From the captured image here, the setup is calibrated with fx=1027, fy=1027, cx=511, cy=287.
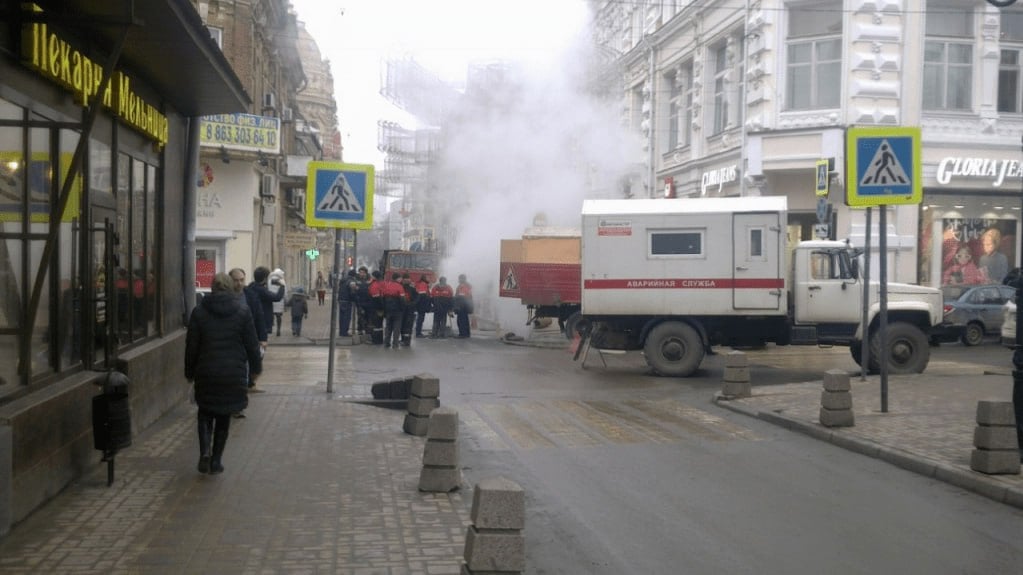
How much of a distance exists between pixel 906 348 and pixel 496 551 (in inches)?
500

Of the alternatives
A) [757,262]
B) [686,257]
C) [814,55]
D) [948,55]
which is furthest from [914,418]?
[948,55]

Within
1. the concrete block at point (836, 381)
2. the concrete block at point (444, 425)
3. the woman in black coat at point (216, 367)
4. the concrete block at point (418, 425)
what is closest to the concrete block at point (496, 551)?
the concrete block at point (444, 425)

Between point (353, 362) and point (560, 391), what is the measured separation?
5366 millimetres

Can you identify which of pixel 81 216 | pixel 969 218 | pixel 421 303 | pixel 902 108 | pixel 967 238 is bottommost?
pixel 421 303

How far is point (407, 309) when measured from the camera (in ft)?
72.7

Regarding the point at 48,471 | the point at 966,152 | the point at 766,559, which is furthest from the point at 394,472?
the point at 966,152

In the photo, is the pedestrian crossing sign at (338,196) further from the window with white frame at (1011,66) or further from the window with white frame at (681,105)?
the window with white frame at (681,105)

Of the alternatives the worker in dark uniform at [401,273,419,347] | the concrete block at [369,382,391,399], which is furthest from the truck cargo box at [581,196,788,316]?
the worker in dark uniform at [401,273,419,347]

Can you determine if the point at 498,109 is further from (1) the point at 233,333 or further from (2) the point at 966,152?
(1) the point at 233,333

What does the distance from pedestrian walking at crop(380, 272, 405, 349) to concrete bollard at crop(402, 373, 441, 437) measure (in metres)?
11.6

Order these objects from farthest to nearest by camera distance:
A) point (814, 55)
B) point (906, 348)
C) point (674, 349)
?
point (814, 55), point (674, 349), point (906, 348)

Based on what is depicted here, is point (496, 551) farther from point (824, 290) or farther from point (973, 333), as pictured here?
point (973, 333)

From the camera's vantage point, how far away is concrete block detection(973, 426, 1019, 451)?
8031mm

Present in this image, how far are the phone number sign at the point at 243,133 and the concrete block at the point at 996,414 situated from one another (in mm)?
21986
